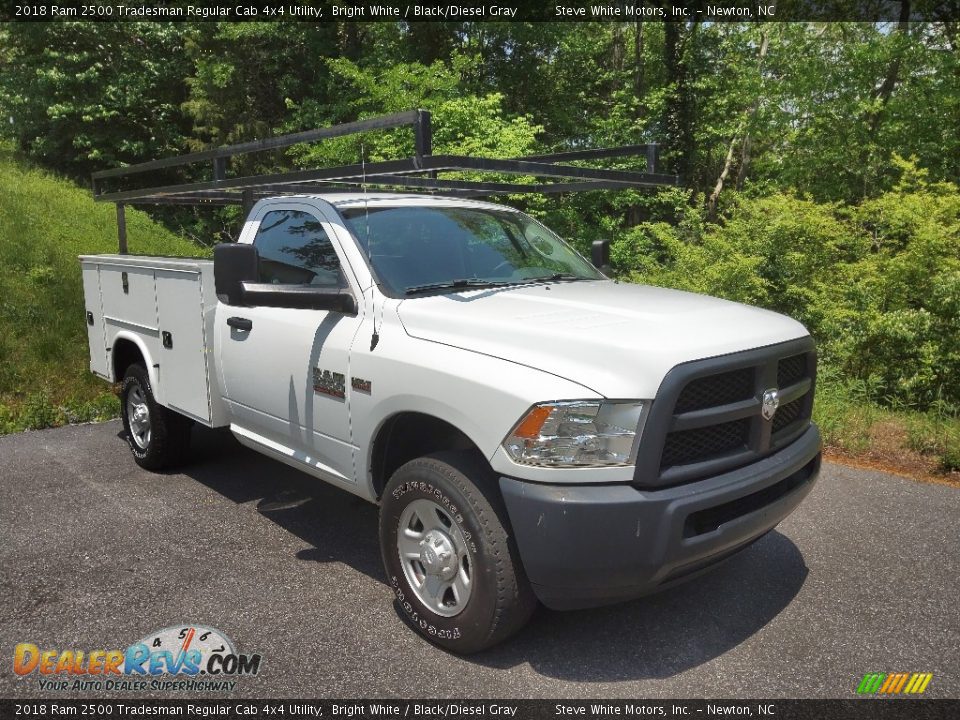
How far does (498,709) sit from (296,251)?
104 inches

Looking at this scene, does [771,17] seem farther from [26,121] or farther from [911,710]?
[26,121]

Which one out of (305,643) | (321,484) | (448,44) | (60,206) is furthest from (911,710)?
(448,44)

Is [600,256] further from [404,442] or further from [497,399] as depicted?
[497,399]

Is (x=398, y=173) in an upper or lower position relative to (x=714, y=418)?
upper

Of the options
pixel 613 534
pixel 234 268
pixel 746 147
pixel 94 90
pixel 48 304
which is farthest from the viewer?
pixel 746 147

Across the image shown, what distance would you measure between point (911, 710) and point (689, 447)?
1289 millimetres

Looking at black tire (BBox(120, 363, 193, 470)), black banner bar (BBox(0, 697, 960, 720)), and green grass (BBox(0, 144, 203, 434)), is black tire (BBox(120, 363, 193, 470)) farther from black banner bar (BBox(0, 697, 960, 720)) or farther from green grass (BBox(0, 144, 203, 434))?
black banner bar (BBox(0, 697, 960, 720))

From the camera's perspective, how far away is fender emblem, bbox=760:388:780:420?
305 centimetres

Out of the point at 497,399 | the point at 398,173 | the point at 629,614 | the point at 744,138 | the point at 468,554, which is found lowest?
the point at 629,614

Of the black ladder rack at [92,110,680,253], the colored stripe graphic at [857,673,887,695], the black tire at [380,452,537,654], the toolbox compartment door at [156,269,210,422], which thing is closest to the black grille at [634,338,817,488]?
the black tire at [380,452,537,654]

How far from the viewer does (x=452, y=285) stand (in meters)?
3.78

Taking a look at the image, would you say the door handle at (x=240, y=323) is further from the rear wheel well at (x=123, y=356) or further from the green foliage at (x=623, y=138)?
the rear wheel well at (x=123, y=356)

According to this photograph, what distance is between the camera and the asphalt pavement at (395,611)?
299cm

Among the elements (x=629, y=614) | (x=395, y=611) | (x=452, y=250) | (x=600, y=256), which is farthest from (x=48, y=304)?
(x=629, y=614)
